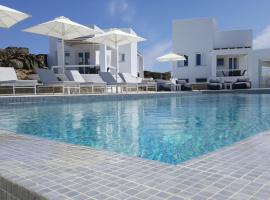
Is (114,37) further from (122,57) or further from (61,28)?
(122,57)

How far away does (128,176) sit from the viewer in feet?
7.20

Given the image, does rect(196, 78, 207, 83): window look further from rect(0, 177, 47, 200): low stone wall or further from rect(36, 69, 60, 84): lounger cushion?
rect(0, 177, 47, 200): low stone wall

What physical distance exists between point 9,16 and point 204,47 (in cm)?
1755

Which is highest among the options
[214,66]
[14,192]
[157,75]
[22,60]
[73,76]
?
[22,60]

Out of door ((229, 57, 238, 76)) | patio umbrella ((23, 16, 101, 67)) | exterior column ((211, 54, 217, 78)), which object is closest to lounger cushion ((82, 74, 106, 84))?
patio umbrella ((23, 16, 101, 67))

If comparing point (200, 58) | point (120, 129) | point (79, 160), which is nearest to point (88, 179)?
point (79, 160)

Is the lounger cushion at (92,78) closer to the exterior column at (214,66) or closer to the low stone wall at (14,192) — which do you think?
the exterior column at (214,66)

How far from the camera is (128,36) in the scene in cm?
1809

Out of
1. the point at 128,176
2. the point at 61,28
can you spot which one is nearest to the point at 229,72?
the point at 61,28

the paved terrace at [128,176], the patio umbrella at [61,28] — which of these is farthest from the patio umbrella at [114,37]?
the paved terrace at [128,176]

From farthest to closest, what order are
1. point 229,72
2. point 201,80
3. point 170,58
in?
point 201,80 < point 229,72 < point 170,58

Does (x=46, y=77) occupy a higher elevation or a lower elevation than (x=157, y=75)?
lower

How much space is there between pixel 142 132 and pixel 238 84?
59.5 ft

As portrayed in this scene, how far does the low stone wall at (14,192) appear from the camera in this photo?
1.92 meters
